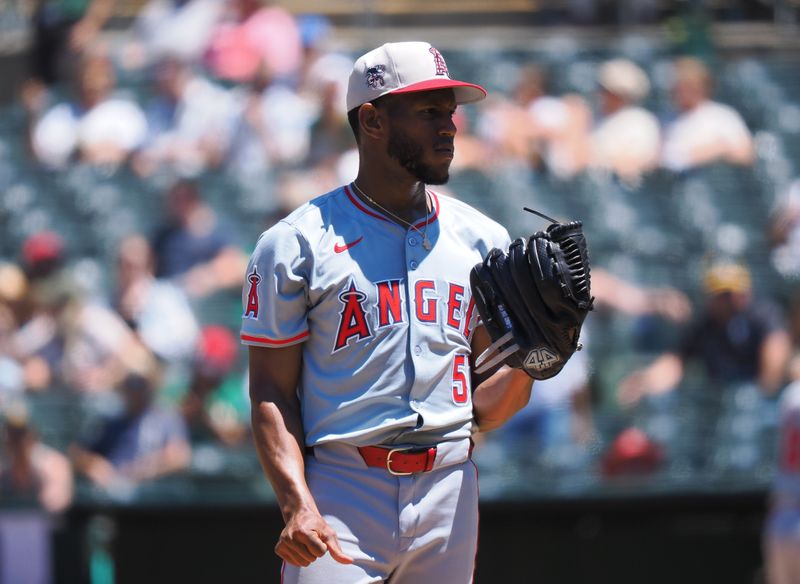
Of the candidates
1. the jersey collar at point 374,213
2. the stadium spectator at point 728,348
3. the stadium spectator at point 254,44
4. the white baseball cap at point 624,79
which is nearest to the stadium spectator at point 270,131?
the stadium spectator at point 254,44

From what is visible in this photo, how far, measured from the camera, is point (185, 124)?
8.83m

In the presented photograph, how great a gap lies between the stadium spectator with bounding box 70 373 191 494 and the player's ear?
387 centimetres

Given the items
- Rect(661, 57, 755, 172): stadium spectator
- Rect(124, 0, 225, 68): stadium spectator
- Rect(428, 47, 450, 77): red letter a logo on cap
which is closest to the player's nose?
Rect(428, 47, 450, 77): red letter a logo on cap

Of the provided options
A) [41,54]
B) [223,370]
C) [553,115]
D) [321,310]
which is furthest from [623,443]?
[41,54]

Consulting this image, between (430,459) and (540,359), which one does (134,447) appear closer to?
(430,459)

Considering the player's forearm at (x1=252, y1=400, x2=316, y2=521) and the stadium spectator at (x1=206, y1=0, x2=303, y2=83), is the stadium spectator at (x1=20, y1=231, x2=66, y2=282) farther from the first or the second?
the player's forearm at (x1=252, y1=400, x2=316, y2=521)

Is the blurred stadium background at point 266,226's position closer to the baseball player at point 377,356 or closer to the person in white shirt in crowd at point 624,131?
the person in white shirt in crowd at point 624,131

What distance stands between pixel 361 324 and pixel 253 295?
26 centimetres

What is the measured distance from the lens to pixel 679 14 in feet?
Result: 32.7

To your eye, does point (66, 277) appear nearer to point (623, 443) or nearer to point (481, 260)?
point (623, 443)

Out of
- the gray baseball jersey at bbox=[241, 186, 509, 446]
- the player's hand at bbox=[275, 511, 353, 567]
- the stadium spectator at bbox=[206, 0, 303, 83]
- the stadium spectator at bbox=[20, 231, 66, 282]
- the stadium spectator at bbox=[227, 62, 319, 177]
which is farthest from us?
the stadium spectator at bbox=[206, 0, 303, 83]

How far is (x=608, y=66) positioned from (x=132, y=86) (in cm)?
337

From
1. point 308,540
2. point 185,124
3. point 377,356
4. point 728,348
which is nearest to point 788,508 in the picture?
point 728,348

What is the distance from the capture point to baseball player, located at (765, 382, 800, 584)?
5.53 meters
